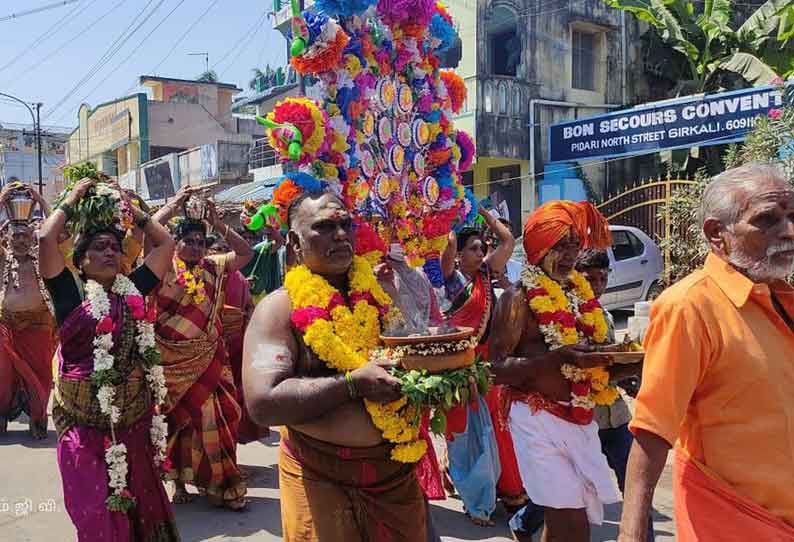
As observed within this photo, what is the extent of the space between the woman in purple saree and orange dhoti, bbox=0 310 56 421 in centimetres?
424

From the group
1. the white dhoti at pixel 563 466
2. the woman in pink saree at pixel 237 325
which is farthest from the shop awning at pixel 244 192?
the white dhoti at pixel 563 466

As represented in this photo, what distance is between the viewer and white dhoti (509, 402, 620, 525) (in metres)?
3.82

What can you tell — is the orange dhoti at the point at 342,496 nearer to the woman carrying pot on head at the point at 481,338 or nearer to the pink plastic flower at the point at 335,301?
the pink plastic flower at the point at 335,301

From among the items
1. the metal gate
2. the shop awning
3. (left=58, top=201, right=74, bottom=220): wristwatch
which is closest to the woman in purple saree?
(left=58, top=201, right=74, bottom=220): wristwatch

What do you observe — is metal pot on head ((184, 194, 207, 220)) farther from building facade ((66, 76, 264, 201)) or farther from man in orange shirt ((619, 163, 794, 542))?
building facade ((66, 76, 264, 201))

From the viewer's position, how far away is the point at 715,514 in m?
2.38

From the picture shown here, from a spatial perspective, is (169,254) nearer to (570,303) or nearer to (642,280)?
(570,303)

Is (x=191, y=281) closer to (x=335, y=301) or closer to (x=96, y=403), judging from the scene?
(x=96, y=403)

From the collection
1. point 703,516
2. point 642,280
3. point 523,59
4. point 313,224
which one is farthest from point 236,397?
point 523,59

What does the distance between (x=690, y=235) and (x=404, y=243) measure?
6.78 meters

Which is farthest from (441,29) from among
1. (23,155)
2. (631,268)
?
(23,155)

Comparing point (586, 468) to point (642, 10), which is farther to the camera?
point (642, 10)

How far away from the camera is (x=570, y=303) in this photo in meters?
4.29

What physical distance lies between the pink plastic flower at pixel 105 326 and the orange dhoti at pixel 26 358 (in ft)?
14.6
